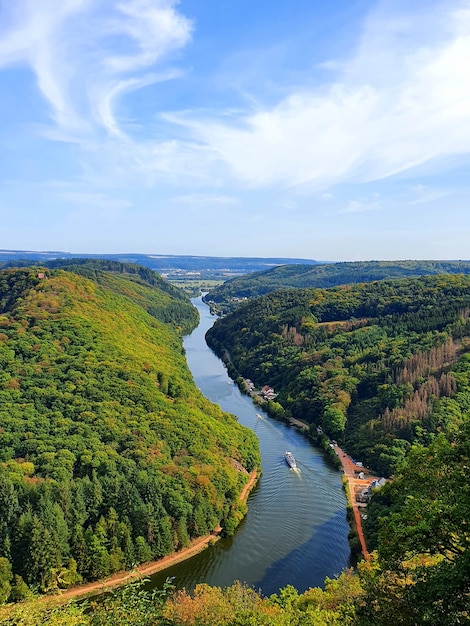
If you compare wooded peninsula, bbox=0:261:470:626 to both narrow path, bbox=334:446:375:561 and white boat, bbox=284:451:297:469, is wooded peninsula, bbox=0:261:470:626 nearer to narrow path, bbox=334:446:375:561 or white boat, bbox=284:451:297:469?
narrow path, bbox=334:446:375:561

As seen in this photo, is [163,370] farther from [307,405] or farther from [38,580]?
[38,580]

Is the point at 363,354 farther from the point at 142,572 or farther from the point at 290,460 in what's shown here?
the point at 142,572

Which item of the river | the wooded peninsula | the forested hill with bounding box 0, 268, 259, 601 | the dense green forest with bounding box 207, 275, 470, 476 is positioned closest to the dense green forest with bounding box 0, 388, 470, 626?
the wooded peninsula

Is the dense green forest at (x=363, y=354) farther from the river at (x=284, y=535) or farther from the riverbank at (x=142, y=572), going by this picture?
the riverbank at (x=142, y=572)

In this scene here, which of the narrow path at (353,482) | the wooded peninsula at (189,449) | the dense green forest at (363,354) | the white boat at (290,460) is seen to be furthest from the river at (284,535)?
the dense green forest at (363,354)

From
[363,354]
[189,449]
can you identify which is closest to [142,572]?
[189,449]

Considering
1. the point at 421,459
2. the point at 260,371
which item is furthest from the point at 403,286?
the point at 421,459
